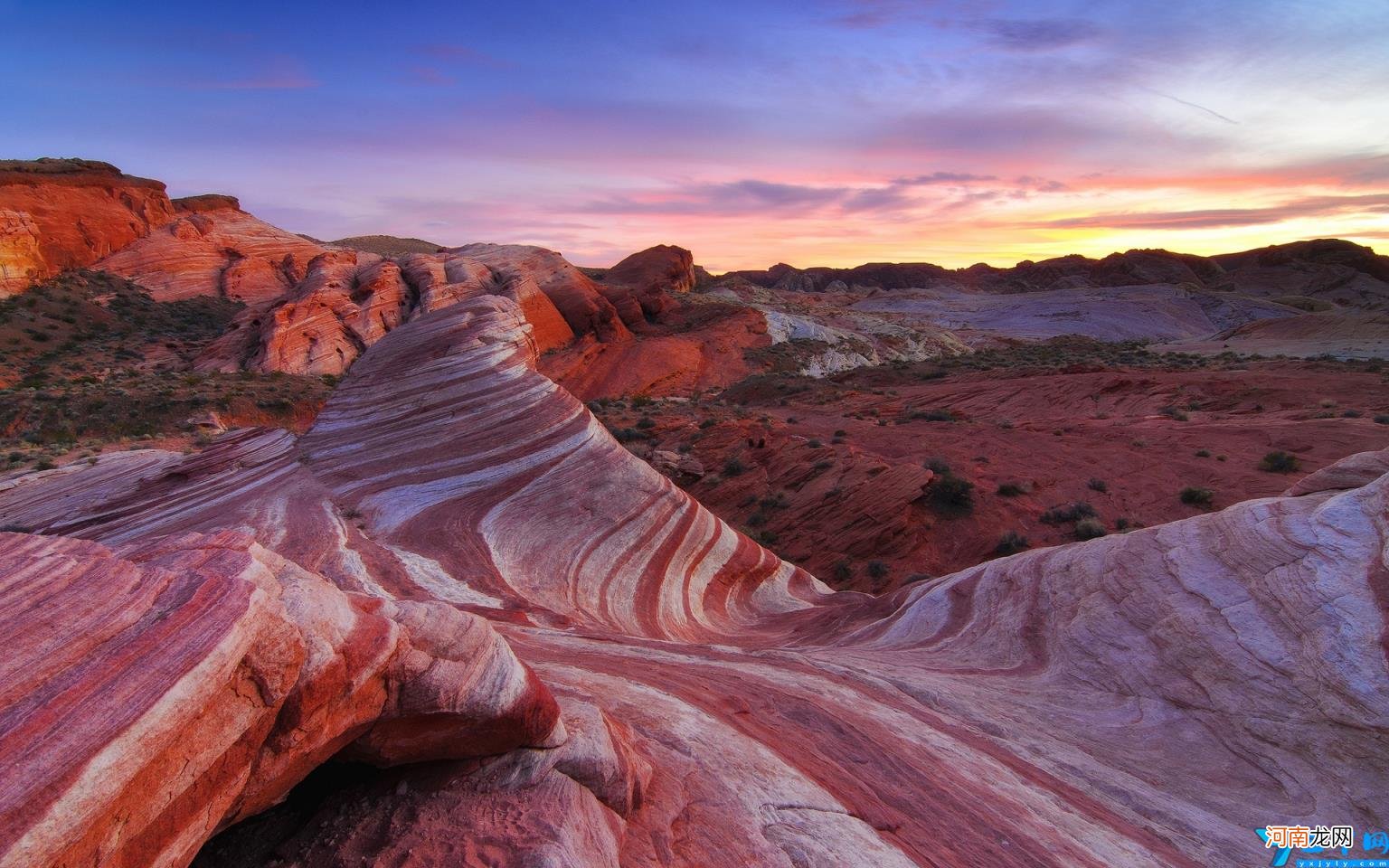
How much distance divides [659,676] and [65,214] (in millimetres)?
59937

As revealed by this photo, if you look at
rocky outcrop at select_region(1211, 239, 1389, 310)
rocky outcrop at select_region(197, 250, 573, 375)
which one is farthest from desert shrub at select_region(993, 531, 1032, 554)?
rocky outcrop at select_region(1211, 239, 1389, 310)

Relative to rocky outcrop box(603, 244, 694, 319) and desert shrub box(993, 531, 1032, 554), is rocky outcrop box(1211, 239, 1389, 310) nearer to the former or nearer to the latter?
rocky outcrop box(603, 244, 694, 319)

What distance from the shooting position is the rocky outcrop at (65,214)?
136 ft

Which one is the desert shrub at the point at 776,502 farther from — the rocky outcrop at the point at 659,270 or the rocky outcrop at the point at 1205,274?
the rocky outcrop at the point at 1205,274

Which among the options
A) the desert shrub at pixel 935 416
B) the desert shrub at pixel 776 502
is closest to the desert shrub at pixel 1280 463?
the desert shrub at pixel 935 416

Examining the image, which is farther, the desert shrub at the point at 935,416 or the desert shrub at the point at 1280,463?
the desert shrub at the point at 935,416

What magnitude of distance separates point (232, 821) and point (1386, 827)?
22.2 ft

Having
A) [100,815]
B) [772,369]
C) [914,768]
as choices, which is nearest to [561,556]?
[914,768]

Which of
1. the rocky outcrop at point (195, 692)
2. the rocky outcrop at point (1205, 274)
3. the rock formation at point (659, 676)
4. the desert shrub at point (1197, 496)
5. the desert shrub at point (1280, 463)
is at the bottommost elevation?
the desert shrub at point (1197, 496)

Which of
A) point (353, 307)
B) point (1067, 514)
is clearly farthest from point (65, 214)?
point (1067, 514)

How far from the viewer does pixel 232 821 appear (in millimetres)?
3100

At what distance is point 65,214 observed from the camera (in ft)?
152

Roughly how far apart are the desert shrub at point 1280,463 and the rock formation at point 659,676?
15.1 meters

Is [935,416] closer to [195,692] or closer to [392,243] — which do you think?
[195,692]
